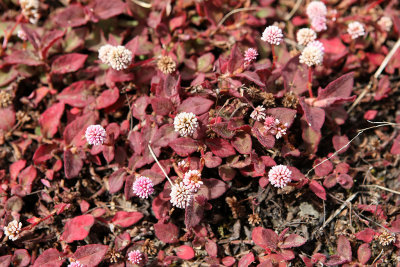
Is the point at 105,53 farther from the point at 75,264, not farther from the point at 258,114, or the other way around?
the point at 75,264

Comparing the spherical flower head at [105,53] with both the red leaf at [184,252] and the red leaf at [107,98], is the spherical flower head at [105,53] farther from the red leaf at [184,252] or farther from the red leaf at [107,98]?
the red leaf at [184,252]

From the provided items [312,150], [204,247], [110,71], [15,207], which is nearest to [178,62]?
[110,71]

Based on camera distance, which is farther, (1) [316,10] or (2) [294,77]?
(1) [316,10]

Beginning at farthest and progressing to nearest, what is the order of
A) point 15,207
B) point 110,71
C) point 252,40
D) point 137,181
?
point 252,40, point 110,71, point 15,207, point 137,181

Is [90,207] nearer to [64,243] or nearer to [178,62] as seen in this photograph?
[64,243]

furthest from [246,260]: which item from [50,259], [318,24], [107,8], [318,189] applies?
[107,8]

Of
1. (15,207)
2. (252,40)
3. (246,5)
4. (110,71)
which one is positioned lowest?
(15,207)

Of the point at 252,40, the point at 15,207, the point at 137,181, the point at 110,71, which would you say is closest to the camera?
the point at 137,181

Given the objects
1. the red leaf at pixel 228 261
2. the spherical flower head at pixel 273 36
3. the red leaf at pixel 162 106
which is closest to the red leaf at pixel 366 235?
the red leaf at pixel 228 261
